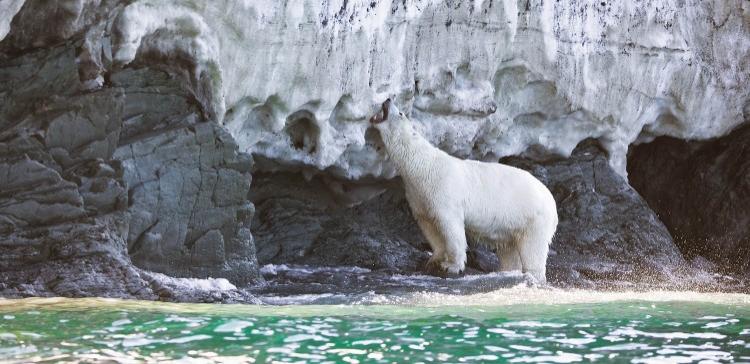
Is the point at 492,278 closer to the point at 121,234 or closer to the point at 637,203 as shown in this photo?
the point at 121,234

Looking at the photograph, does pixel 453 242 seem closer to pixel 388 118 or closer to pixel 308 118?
pixel 388 118

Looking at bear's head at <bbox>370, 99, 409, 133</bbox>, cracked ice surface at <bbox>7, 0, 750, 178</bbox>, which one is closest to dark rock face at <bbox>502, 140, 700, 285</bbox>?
cracked ice surface at <bbox>7, 0, 750, 178</bbox>

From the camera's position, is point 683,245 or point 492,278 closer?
point 492,278

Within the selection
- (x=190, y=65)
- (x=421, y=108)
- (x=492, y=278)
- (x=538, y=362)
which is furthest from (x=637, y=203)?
(x=538, y=362)

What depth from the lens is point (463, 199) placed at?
11.1 metres

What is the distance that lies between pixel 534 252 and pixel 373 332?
511 cm

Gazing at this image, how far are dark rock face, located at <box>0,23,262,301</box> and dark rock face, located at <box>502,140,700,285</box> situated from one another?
16.6ft

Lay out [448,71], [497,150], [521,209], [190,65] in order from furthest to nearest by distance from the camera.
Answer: [497,150]
[448,71]
[521,209]
[190,65]

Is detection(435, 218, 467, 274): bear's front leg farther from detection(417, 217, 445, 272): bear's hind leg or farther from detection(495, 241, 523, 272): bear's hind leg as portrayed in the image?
detection(495, 241, 523, 272): bear's hind leg

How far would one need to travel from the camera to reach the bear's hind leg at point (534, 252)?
11.3 m

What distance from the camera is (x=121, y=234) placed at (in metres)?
8.71

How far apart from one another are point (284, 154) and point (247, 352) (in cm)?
608

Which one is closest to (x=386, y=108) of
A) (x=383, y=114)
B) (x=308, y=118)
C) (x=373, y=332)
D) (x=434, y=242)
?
(x=383, y=114)

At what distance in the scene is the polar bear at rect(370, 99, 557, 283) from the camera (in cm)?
1100
